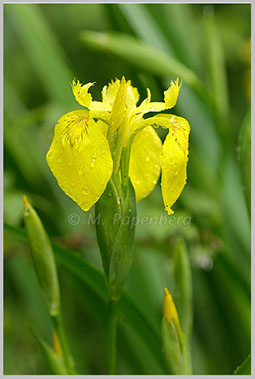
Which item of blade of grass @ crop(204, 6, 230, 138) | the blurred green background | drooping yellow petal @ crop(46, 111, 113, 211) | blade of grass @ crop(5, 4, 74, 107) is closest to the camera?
drooping yellow petal @ crop(46, 111, 113, 211)

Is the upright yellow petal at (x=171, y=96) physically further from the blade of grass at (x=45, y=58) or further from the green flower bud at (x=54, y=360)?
the blade of grass at (x=45, y=58)

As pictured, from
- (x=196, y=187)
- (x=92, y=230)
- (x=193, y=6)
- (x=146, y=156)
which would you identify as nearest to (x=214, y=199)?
(x=196, y=187)

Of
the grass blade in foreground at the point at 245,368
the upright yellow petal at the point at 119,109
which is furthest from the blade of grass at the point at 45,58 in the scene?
the grass blade in foreground at the point at 245,368

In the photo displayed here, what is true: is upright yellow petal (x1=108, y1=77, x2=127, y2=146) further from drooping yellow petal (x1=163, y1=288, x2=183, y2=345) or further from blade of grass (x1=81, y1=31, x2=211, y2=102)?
blade of grass (x1=81, y1=31, x2=211, y2=102)

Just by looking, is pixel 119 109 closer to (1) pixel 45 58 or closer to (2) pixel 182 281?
(2) pixel 182 281

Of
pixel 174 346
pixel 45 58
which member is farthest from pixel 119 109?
pixel 45 58

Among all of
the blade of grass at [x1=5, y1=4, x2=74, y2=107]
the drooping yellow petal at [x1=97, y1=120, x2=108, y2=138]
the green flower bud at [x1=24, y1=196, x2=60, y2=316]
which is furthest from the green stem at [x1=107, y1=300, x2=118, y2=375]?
the blade of grass at [x1=5, y1=4, x2=74, y2=107]

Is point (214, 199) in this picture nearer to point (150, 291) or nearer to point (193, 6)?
point (150, 291)

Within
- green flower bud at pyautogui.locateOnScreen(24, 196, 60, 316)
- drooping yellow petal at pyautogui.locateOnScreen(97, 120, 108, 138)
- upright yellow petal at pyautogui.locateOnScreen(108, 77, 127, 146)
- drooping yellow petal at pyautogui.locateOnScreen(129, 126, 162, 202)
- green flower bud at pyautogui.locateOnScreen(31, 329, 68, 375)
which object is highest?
upright yellow petal at pyautogui.locateOnScreen(108, 77, 127, 146)
